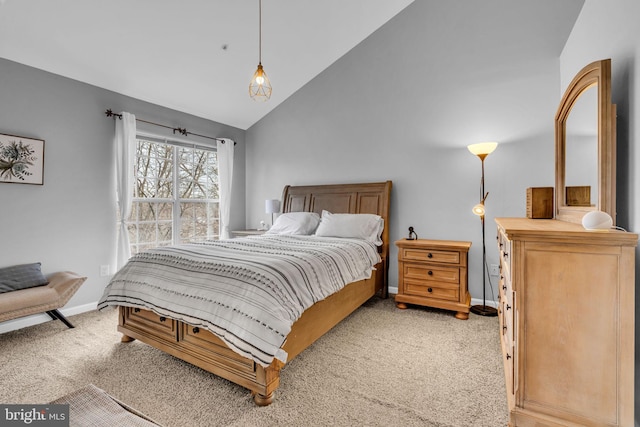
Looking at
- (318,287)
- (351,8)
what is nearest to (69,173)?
(318,287)

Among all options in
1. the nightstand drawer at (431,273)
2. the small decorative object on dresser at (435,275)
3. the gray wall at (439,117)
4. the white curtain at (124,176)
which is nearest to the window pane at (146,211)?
the white curtain at (124,176)

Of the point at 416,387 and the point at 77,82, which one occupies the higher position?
the point at 77,82

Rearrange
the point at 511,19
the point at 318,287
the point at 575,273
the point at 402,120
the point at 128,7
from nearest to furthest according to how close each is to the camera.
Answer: the point at 575,273, the point at 318,287, the point at 128,7, the point at 511,19, the point at 402,120

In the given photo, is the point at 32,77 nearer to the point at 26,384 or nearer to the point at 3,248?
the point at 3,248

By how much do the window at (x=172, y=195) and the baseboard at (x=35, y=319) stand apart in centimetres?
78

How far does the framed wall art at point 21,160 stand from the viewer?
2.73 m

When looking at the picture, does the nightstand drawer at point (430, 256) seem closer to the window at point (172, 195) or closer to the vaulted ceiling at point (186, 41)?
the vaulted ceiling at point (186, 41)

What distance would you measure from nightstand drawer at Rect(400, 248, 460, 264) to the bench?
10.6 feet

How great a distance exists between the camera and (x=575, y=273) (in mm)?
1355

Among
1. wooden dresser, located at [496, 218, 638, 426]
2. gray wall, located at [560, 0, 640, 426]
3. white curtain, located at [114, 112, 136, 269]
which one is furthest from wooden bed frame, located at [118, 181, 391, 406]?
gray wall, located at [560, 0, 640, 426]

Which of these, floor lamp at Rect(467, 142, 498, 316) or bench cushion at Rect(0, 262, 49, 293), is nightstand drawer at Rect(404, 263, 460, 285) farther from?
bench cushion at Rect(0, 262, 49, 293)

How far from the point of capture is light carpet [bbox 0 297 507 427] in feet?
5.40

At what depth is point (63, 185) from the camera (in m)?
3.11

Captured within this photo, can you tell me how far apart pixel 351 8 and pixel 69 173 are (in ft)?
11.6
